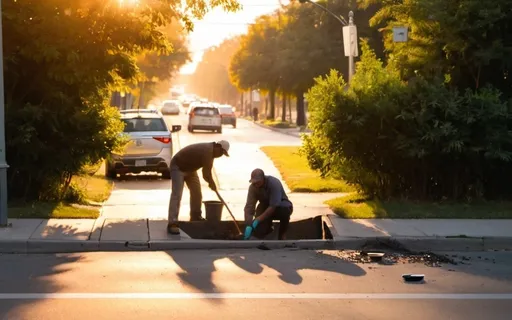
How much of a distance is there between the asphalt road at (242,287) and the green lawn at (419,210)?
8.45 feet

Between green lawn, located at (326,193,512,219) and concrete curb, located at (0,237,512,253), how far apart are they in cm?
190

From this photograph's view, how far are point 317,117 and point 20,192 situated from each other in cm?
529

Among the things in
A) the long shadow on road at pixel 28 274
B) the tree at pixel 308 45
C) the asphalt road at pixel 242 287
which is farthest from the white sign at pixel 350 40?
the long shadow on road at pixel 28 274

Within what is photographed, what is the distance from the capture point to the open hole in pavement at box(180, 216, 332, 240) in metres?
13.4

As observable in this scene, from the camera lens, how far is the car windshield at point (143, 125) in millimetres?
23350

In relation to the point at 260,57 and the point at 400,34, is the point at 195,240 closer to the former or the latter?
the point at 400,34

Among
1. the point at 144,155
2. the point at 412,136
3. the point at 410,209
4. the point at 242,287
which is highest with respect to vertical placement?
the point at 412,136

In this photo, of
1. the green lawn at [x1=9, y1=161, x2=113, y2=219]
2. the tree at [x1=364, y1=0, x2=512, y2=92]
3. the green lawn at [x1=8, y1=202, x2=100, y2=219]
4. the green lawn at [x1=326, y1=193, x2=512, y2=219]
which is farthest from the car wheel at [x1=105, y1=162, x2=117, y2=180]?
the tree at [x1=364, y1=0, x2=512, y2=92]

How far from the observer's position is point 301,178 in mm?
21781

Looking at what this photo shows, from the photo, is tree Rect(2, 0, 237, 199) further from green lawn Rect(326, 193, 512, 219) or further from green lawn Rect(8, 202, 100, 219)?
green lawn Rect(326, 193, 512, 219)

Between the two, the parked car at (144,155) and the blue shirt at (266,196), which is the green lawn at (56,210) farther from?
the parked car at (144,155)

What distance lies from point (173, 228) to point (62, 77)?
12.8 feet

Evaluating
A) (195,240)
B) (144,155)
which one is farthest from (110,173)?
(195,240)

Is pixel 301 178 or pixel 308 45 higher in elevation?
pixel 308 45
